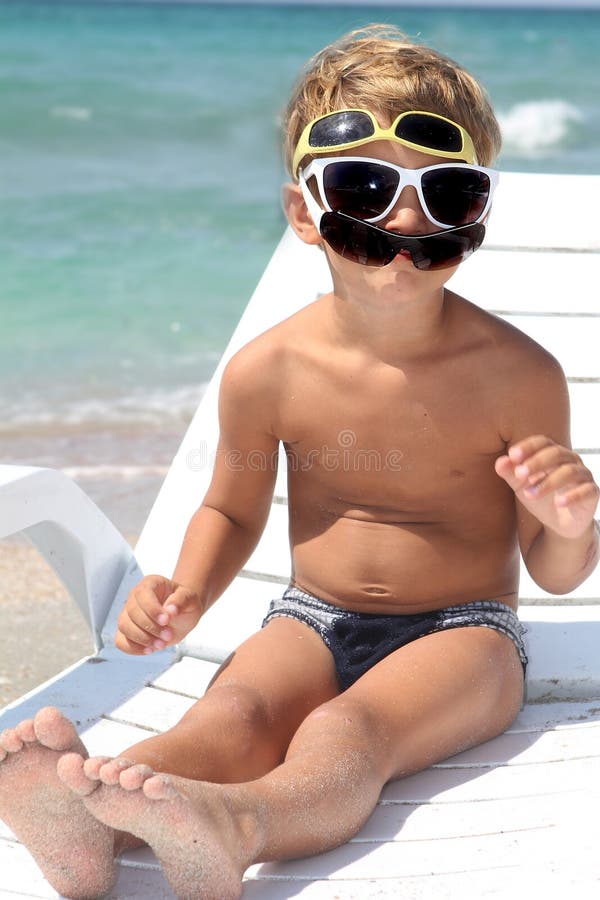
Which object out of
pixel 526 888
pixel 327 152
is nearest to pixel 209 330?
pixel 327 152

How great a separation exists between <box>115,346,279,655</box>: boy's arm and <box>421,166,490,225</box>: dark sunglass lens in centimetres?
38

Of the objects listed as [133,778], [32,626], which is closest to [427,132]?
[133,778]

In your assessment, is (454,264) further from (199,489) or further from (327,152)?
(199,489)

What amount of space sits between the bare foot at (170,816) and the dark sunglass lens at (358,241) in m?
0.77

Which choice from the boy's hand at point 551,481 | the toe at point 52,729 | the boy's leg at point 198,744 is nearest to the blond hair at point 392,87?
the boy's hand at point 551,481

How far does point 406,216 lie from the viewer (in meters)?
1.65

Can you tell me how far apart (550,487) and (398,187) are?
1.53 ft

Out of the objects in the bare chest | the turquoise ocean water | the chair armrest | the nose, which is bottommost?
the turquoise ocean water

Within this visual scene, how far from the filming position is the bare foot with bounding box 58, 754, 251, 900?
4.06 feet

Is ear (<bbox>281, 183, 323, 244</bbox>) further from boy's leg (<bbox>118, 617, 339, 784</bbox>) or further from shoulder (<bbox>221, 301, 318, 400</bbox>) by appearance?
boy's leg (<bbox>118, 617, 339, 784</bbox>)

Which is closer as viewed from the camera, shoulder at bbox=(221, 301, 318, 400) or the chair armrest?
shoulder at bbox=(221, 301, 318, 400)

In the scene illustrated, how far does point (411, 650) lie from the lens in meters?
1.72

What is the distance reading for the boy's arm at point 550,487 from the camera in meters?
1.53

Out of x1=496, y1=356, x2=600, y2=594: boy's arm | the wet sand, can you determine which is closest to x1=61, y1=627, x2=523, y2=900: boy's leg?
x1=496, y1=356, x2=600, y2=594: boy's arm
